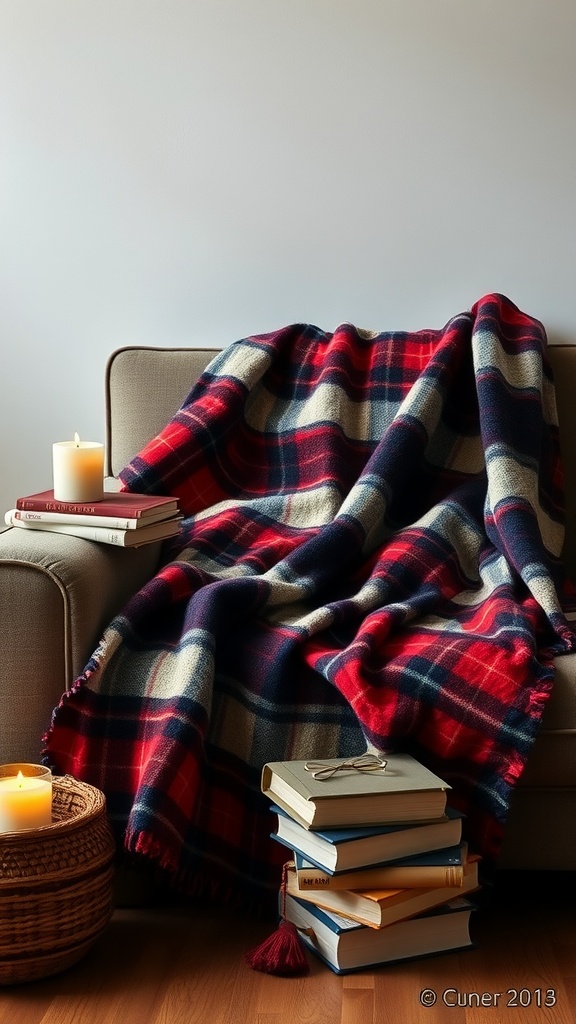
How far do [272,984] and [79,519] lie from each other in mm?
697

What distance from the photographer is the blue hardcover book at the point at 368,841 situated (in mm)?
1297

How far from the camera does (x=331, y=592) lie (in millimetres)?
1755

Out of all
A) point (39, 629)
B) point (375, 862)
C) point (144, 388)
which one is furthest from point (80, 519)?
point (375, 862)

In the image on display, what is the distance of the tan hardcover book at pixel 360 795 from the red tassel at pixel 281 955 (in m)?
0.16

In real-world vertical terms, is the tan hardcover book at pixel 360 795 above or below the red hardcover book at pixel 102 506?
below

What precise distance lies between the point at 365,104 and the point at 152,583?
44.0 inches

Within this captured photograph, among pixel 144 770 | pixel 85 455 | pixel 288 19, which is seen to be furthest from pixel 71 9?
pixel 144 770

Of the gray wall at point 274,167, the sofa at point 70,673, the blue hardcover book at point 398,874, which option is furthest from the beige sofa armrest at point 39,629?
the gray wall at point 274,167

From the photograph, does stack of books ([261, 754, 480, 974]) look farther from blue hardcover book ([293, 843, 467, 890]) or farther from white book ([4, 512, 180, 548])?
white book ([4, 512, 180, 548])

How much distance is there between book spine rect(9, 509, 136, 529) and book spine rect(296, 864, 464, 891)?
55 cm

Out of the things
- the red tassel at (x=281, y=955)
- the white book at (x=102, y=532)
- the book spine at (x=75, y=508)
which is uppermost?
the book spine at (x=75, y=508)

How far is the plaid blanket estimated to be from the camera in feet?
4.66

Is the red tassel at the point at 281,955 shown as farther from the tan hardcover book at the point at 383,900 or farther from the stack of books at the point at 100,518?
the stack of books at the point at 100,518

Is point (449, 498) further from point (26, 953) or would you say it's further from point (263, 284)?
point (26, 953)
